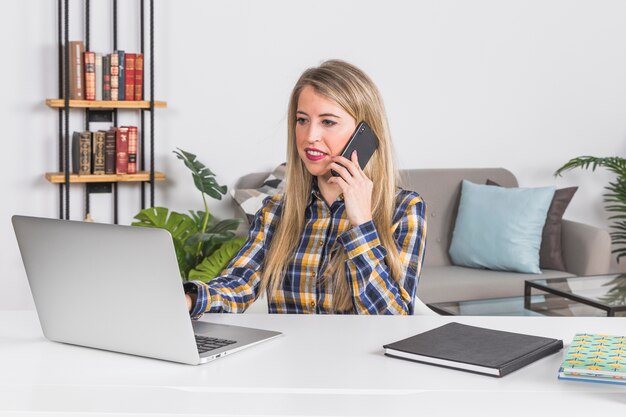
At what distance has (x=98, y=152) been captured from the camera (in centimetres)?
414

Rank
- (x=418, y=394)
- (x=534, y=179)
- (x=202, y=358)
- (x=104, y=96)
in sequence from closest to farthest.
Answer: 1. (x=418, y=394)
2. (x=202, y=358)
3. (x=104, y=96)
4. (x=534, y=179)

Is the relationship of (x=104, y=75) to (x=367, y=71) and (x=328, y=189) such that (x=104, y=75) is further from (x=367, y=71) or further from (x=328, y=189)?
(x=328, y=189)

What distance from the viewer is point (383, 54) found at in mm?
4648

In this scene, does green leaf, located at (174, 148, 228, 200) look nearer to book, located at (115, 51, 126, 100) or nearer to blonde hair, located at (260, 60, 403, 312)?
book, located at (115, 51, 126, 100)

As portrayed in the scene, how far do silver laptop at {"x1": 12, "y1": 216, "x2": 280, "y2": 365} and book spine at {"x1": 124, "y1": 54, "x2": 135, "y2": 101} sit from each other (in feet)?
9.03

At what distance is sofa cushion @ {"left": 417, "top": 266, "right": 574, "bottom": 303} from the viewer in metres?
3.87

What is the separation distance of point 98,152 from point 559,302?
218cm

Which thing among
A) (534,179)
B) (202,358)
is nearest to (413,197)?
(202,358)

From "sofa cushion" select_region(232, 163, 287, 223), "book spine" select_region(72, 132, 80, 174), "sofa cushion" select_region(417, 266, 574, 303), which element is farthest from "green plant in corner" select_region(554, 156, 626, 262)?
"book spine" select_region(72, 132, 80, 174)

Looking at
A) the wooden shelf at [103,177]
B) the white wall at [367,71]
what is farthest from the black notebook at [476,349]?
the white wall at [367,71]

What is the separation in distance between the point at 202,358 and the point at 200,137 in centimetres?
313

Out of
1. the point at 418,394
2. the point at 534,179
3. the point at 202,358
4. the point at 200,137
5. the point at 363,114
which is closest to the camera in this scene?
the point at 418,394

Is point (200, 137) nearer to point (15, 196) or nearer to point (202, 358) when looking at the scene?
point (15, 196)

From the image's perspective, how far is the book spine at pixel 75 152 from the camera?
13.5 ft
